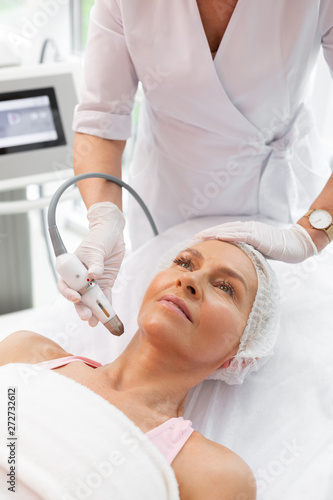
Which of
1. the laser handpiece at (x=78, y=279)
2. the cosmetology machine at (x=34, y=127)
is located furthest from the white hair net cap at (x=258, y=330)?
the cosmetology machine at (x=34, y=127)

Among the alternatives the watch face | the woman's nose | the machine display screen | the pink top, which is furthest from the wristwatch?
the machine display screen

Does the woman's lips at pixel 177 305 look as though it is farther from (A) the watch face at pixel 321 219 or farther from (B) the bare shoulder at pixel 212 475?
(A) the watch face at pixel 321 219

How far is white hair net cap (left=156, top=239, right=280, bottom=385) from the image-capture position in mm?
1459

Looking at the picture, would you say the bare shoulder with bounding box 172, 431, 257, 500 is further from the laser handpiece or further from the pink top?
the laser handpiece

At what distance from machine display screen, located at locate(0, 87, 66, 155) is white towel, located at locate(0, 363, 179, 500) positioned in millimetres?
1077

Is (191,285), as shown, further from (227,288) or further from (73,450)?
(73,450)

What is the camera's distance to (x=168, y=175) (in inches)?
72.2

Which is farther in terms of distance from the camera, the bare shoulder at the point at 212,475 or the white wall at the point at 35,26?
the white wall at the point at 35,26

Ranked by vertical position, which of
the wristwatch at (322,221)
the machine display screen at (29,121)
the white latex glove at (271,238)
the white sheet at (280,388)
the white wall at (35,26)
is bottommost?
the white sheet at (280,388)

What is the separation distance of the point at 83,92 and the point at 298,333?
3.15ft

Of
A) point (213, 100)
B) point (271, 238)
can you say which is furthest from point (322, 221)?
point (213, 100)

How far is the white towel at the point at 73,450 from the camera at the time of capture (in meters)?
1.09

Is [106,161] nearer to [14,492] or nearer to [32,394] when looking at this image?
[32,394]

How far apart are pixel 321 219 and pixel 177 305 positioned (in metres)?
0.52
